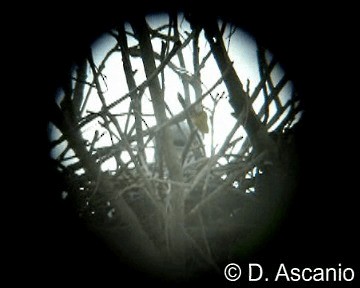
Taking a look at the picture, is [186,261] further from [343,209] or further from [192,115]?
[343,209]

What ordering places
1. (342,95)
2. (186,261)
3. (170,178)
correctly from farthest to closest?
1. (342,95)
2. (186,261)
3. (170,178)

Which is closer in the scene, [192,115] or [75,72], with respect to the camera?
[192,115]

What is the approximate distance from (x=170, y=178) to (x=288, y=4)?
1.31 m

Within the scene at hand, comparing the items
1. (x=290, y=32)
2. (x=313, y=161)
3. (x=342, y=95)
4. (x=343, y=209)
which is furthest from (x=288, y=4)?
(x=343, y=209)

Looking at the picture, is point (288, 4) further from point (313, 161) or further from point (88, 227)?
point (88, 227)

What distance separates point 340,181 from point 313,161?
0.58ft

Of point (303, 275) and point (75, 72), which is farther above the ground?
point (75, 72)

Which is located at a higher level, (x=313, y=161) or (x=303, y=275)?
(x=313, y=161)

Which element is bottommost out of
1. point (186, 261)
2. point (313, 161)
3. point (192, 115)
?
point (186, 261)

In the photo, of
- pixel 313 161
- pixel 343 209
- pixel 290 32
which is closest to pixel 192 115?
pixel 313 161

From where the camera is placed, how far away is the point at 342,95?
148cm

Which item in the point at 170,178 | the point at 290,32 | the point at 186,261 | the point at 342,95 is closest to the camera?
the point at 170,178

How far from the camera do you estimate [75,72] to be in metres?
1.69

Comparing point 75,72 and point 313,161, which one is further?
point 75,72
